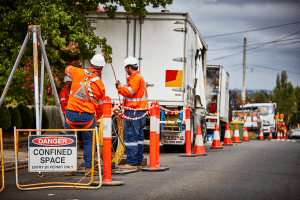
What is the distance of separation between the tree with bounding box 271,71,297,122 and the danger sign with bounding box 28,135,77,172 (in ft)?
302

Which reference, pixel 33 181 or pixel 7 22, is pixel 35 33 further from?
pixel 7 22

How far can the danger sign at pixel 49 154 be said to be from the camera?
263 inches

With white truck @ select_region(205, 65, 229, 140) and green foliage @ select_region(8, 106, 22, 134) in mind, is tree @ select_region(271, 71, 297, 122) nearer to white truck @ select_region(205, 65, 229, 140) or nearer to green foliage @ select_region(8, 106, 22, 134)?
white truck @ select_region(205, 65, 229, 140)

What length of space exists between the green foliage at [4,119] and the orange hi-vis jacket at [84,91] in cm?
1037

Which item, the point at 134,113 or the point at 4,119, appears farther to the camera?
the point at 4,119

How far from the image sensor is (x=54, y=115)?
2638 cm

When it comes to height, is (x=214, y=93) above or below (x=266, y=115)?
above

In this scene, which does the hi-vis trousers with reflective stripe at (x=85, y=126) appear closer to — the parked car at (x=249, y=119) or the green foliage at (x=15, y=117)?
the green foliage at (x=15, y=117)

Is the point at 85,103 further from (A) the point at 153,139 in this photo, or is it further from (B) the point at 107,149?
(A) the point at 153,139

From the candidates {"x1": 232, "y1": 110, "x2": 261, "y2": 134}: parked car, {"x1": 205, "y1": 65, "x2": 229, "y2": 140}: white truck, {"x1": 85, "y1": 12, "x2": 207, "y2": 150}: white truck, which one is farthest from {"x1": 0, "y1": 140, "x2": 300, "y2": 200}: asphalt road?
{"x1": 232, "y1": 110, "x2": 261, "y2": 134}: parked car

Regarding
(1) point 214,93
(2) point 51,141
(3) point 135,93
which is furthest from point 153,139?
(1) point 214,93

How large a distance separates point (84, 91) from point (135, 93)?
4.85 feet

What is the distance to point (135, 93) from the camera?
30.4 feet

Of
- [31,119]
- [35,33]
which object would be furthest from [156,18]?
[31,119]
